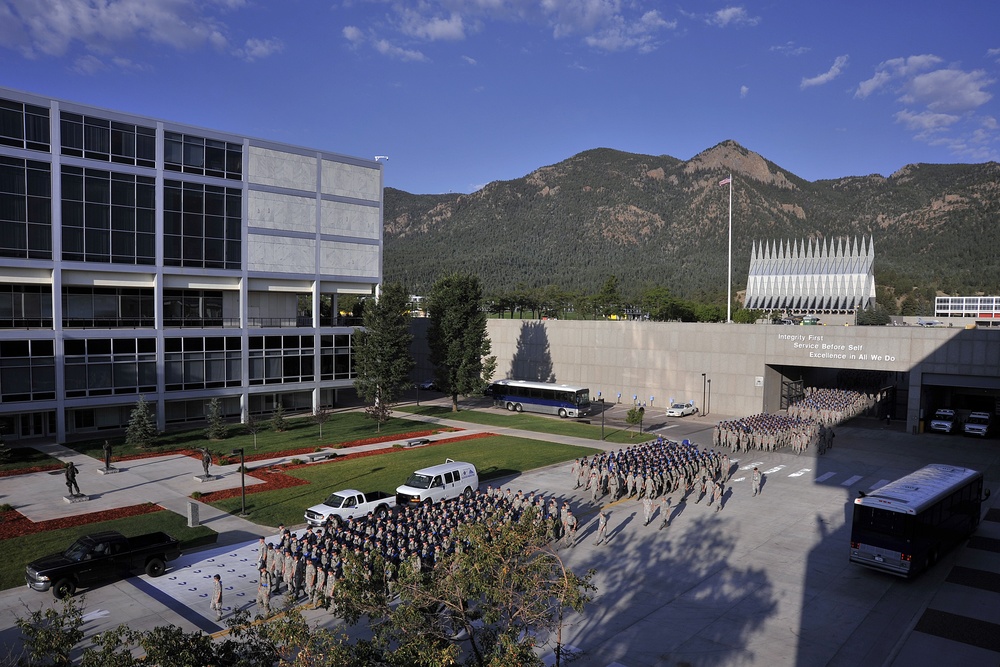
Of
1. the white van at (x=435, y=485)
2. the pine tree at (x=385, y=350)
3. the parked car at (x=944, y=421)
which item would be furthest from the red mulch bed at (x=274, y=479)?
the parked car at (x=944, y=421)

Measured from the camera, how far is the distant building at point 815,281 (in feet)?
311

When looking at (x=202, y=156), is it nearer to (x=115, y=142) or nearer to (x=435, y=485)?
(x=115, y=142)

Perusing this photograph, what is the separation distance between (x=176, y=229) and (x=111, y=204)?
12.2 feet

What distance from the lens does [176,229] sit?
→ 40.1 metres

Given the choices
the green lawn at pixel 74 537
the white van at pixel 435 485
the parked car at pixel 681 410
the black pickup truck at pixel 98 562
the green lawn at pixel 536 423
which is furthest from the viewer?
the parked car at pixel 681 410

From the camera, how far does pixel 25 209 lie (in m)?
34.6

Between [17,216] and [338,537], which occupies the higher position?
[17,216]

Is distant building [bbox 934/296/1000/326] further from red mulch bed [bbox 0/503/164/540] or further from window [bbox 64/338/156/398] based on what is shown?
red mulch bed [bbox 0/503/164/540]

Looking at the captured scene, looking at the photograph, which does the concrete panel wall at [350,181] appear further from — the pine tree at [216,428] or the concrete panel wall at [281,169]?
the pine tree at [216,428]

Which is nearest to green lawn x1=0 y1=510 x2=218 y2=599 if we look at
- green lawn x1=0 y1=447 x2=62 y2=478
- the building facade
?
green lawn x1=0 y1=447 x2=62 y2=478

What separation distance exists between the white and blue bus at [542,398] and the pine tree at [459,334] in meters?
4.27

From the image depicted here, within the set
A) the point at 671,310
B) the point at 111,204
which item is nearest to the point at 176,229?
the point at 111,204

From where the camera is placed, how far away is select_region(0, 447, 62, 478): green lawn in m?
30.2

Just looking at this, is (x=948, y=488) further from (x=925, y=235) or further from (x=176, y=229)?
(x=925, y=235)
